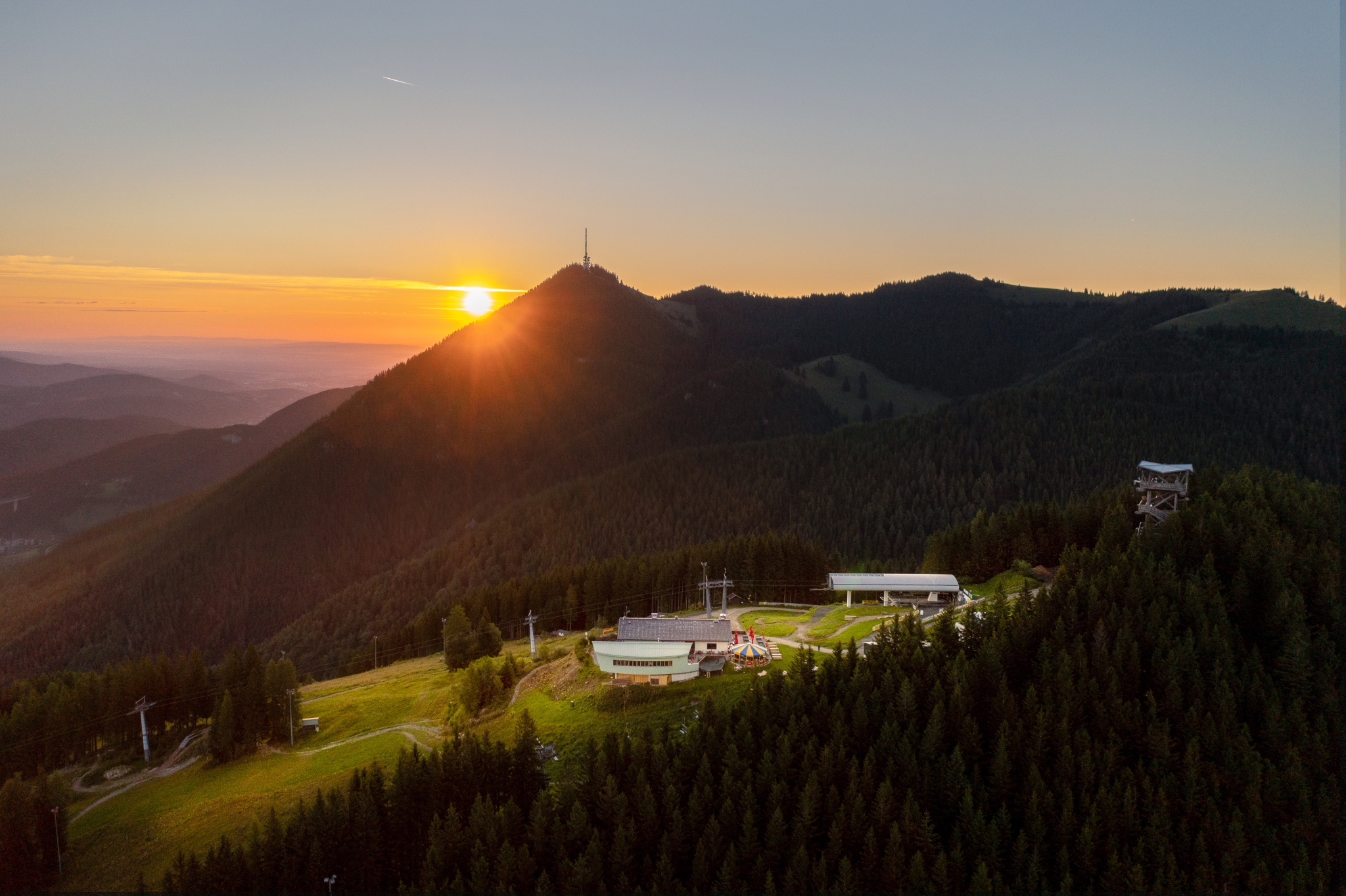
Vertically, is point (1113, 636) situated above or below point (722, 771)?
above

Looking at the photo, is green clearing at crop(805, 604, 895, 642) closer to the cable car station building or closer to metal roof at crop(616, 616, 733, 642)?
the cable car station building

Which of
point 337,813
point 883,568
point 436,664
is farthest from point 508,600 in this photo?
point 337,813

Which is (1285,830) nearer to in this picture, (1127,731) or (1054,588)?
(1127,731)

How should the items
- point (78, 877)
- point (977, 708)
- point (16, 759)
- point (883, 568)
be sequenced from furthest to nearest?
1. point (883, 568)
2. point (16, 759)
3. point (78, 877)
4. point (977, 708)

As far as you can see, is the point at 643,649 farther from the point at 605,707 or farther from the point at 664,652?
the point at 605,707

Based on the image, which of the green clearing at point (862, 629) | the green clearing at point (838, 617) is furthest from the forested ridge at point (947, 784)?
the green clearing at point (838, 617)
